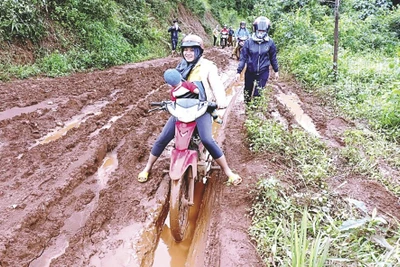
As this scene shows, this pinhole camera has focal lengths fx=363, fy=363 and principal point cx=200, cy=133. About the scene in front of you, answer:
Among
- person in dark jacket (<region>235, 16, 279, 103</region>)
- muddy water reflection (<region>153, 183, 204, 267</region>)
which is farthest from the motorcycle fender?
person in dark jacket (<region>235, 16, 279, 103</region>)

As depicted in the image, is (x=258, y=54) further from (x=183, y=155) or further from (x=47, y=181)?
(x=47, y=181)

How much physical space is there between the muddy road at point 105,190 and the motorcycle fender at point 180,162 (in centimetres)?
71

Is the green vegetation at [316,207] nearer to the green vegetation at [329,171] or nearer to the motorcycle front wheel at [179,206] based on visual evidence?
the green vegetation at [329,171]

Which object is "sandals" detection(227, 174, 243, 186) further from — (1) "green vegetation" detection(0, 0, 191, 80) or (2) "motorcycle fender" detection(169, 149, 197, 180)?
(1) "green vegetation" detection(0, 0, 191, 80)

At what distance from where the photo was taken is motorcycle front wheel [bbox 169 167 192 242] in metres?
3.62

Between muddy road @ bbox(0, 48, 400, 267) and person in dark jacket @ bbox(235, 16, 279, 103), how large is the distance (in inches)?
Result: 39.7

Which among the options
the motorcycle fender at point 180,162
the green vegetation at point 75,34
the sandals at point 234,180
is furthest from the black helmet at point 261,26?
the green vegetation at point 75,34

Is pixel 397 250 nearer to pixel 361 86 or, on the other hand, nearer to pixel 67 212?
pixel 67 212

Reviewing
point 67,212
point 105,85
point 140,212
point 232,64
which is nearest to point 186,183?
point 140,212

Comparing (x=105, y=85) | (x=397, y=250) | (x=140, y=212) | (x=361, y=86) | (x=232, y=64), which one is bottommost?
(x=232, y=64)

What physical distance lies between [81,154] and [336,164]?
3.66m

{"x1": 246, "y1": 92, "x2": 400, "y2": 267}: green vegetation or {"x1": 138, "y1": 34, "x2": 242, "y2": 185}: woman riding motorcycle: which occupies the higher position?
{"x1": 138, "y1": 34, "x2": 242, "y2": 185}: woman riding motorcycle

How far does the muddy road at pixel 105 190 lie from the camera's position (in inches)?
140

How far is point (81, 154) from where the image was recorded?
5.35 m
